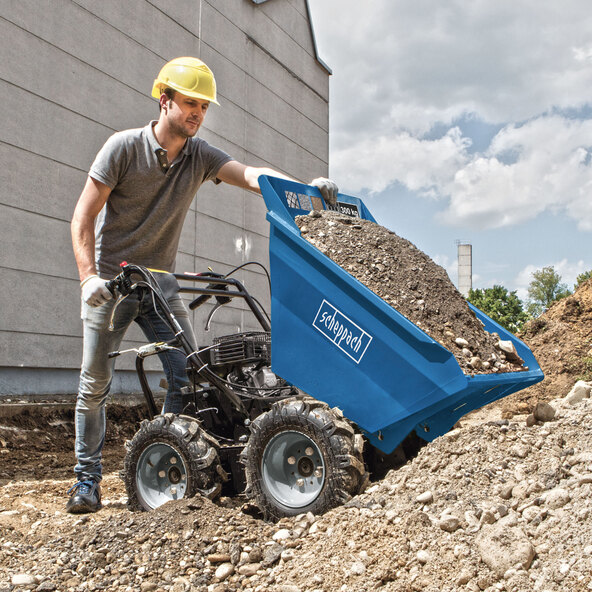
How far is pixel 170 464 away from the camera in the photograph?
312cm

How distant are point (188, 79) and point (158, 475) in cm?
199

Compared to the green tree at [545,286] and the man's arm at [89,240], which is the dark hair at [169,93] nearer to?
the man's arm at [89,240]

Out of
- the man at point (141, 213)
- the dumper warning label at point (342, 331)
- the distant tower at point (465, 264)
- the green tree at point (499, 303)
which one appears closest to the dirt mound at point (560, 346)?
the dumper warning label at point (342, 331)

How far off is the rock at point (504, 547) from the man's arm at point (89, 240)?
200 cm

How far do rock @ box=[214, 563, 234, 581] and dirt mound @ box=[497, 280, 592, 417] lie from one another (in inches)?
118

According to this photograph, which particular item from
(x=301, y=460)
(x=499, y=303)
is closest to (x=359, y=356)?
(x=301, y=460)

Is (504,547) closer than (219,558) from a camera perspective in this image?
Yes

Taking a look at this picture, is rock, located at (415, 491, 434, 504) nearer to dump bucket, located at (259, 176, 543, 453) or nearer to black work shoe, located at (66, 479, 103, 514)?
dump bucket, located at (259, 176, 543, 453)

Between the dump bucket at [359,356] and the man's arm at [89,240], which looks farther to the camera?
the man's arm at [89,240]

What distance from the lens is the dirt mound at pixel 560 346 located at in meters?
6.01

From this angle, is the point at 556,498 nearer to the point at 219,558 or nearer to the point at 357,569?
the point at 357,569

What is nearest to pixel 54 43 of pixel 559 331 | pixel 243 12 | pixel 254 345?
pixel 243 12

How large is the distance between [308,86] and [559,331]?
25.2 feet

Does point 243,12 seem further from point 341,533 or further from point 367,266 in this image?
point 341,533
